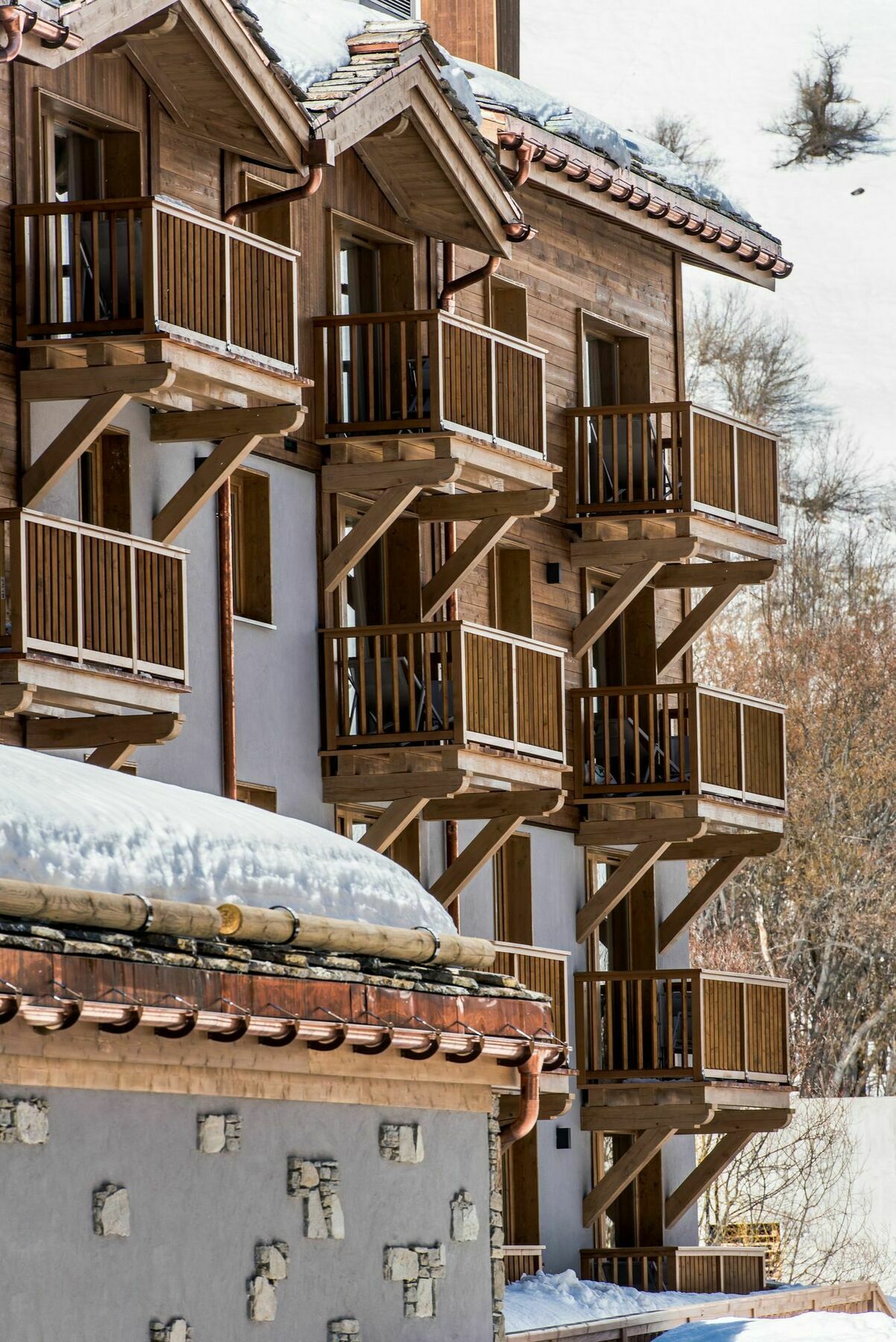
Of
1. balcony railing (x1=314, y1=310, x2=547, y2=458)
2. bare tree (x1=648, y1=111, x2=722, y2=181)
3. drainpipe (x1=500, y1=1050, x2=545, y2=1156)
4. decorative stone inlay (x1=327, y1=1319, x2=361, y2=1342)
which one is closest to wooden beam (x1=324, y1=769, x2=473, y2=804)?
balcony railing (x1=314, y1=310, x2=547, y2=458)

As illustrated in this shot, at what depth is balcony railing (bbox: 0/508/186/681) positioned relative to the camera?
19.0 metres

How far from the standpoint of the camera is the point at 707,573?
29.2 m

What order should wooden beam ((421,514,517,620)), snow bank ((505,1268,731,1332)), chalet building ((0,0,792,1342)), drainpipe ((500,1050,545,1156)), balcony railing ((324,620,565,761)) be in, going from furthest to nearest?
wooden beam ((421,514,517,620)) → snow bank ((505,1268,731,1332)) → balcony railing ((324,620,565,761)) → chalet building ((0,0,792,1342)) → drainpipe ((500,1050,545,1156))

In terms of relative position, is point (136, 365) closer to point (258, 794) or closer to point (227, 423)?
point (227, 423)

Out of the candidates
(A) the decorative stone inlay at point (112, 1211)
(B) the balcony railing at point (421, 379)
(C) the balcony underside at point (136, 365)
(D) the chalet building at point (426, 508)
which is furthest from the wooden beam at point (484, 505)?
(A) the decorative stone inlay at point (112, 1211)

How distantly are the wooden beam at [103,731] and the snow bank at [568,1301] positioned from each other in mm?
6514

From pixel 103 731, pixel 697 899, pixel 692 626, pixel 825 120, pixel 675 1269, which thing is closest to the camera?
pixel 103 731

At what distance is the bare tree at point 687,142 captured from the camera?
12300 cm

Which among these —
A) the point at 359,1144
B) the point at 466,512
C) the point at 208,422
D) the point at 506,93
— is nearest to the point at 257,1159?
the point at 359,1144

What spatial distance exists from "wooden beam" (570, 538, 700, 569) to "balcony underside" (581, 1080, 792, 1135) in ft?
17.2

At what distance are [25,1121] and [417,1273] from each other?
368 cm

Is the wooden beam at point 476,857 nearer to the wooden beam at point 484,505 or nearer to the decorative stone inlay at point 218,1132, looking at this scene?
the wooden beam at point 484,505

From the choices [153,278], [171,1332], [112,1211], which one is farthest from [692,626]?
[112,1211]

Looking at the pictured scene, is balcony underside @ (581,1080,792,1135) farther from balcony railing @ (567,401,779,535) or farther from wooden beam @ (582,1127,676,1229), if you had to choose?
balcony railing @ (567,401,779,535)
